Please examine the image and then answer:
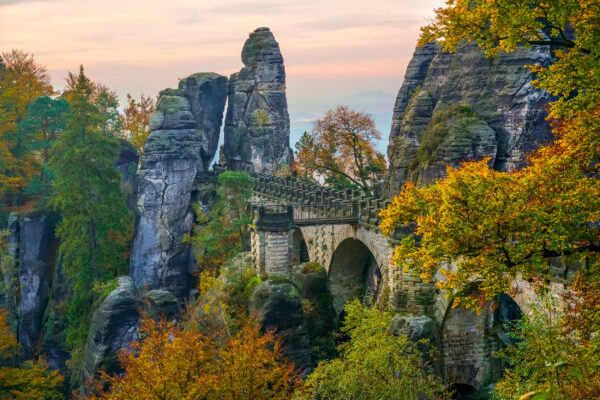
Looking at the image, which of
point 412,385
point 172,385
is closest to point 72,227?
point 172,385

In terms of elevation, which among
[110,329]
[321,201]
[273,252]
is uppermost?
[321,201]

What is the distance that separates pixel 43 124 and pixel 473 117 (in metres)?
32.0

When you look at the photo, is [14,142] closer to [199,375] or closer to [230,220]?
[230,220]

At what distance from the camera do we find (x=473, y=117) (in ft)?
102

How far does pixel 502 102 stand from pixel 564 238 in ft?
71.0

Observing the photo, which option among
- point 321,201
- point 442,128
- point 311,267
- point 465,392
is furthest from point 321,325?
point 442,128

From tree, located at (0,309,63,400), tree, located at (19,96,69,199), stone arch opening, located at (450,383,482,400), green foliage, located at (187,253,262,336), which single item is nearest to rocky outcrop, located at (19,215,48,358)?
tree, located at (19,96,69,199)

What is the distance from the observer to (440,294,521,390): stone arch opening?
2342 centimetres

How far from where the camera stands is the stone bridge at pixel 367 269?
923 inches

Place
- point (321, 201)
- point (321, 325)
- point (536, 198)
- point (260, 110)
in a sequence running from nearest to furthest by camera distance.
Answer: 1. point (536, 198)
2. point (321, 325)
3. point (321, 201)
4. point (260, 110)

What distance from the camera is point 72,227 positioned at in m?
36.2

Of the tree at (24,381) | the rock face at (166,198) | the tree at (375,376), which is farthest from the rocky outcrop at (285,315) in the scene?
the rock face at (166,198)

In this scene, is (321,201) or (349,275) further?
(321,201)

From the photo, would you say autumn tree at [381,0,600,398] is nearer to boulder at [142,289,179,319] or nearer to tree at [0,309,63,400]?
boulder at [142,289,179,319]
